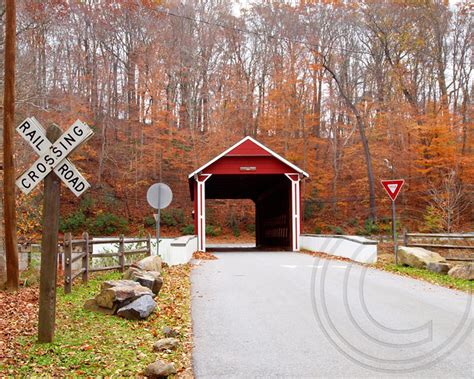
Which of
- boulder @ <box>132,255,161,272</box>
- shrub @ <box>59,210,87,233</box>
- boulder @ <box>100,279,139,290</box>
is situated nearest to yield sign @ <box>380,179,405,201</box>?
boulder @ <box>132,255,161,272</box>

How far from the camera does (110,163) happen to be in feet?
125

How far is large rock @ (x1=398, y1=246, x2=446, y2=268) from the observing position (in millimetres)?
13766

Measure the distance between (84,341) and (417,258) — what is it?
10.2m

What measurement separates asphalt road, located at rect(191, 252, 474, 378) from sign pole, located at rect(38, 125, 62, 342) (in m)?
1.69

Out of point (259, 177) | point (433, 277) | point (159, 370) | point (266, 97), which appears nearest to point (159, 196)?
point (433, 277)

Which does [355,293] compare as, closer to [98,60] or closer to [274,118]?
[274,118]

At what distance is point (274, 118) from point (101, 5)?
48.3 ft

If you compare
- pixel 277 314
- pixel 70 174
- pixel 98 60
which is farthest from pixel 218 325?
pixel 98 60

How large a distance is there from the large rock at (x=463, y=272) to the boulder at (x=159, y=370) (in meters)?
8.85

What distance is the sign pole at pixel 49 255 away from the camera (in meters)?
5.88

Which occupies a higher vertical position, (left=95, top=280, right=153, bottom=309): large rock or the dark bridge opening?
the dark bridge opening

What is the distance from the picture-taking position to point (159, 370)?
4965 mm

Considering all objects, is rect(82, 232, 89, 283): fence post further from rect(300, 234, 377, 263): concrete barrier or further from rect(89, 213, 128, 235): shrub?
rect(89, 213, 128, 235): shrub

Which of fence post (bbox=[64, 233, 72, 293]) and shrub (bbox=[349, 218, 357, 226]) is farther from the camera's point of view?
shrub (bbox=[349, 218, 357, 226])
